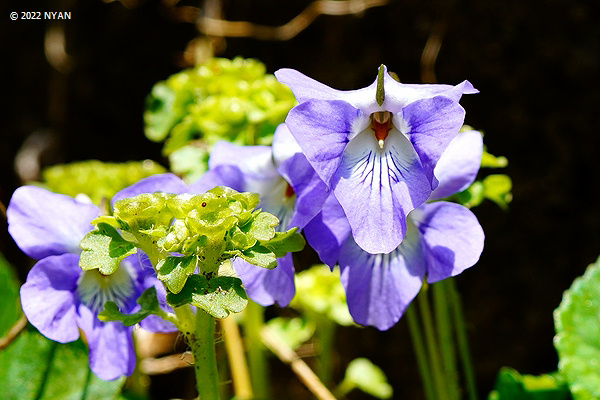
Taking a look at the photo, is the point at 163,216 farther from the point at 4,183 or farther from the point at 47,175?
the point at 4,183

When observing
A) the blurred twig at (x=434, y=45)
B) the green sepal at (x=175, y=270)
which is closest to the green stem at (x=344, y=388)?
the blurred twig at (x=434, y=45)

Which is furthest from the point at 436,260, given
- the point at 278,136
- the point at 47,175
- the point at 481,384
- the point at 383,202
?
the point at 47,175

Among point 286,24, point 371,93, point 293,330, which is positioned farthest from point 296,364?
point 286,24

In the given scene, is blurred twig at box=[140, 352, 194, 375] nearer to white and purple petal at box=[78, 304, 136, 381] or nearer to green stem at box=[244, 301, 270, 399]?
green stem at box=[244, 301, 270, 399]

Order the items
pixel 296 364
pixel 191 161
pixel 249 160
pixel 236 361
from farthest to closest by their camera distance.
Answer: pixel 236 361 < pixel 296 364 < pixel 191 161 < pixel 249 160

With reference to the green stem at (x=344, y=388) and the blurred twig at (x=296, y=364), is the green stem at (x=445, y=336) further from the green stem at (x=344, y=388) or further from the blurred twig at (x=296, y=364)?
the green stem at (x=344, y=388)

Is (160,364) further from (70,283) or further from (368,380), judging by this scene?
(70,283)

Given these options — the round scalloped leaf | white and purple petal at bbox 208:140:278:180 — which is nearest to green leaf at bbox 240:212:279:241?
white and purple petal at bbox 208:140:278:180
